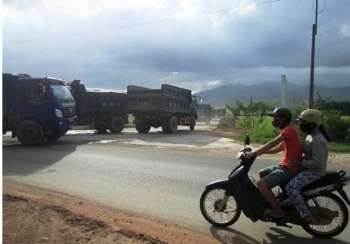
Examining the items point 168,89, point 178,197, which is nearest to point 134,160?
point 178,197

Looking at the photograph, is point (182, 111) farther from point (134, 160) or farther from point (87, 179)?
point (87, 179)

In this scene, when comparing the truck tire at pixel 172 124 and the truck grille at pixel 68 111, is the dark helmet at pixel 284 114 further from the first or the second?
the truck tire at pixel 172 124

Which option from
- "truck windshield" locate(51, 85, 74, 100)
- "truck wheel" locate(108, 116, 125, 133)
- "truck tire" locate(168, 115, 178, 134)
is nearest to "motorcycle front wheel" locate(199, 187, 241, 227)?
"truck windshield" locate(51, 85, 74, 100)

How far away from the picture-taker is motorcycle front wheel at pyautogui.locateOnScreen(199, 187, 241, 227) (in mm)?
4789

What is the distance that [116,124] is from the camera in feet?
69.4

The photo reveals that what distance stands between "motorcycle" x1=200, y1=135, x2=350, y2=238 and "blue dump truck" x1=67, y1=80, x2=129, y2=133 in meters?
15.7

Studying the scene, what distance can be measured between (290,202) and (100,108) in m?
17.2

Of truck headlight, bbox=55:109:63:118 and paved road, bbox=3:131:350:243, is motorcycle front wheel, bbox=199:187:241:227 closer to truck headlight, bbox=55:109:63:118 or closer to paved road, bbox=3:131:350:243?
paved road, bbox=3:131:350:243

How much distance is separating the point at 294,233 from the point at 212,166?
16.0ft

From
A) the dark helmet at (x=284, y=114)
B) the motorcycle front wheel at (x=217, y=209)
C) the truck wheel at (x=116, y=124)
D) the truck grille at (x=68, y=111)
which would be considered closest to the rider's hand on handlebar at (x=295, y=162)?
the dark helmet at (x=284, y=114)

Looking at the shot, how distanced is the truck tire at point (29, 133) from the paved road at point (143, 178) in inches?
31.4

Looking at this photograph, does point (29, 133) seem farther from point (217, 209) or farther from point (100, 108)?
point (217, 209)

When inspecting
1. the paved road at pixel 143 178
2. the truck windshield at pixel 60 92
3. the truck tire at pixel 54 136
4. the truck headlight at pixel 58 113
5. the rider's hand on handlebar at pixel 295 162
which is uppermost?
the truck windshield at pixel 60 92

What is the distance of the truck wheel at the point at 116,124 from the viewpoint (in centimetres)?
2086
